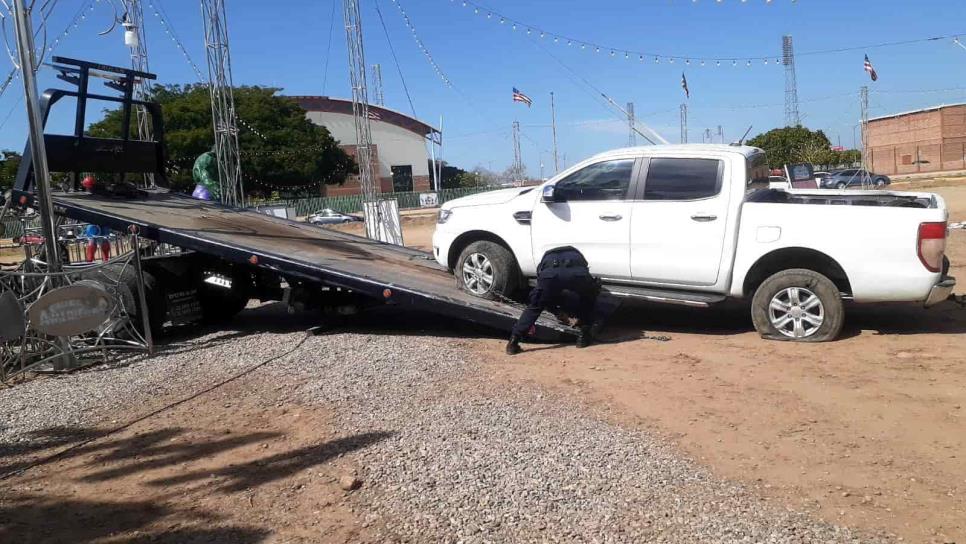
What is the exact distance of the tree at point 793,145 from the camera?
56.9m

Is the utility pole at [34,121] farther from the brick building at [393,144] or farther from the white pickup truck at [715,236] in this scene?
the brick building at [393,144]

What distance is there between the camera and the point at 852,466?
4152 mm

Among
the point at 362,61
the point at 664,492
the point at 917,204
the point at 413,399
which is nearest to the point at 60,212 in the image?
the point at 413,399

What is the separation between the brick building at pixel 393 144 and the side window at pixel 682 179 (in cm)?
7172

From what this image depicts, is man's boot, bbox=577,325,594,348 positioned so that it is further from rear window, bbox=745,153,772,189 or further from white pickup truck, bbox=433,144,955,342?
rear window, bbox=745,153,772,189

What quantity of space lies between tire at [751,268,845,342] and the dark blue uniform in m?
1.56

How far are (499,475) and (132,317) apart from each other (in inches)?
198

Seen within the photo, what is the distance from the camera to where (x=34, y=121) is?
6910 millimetres

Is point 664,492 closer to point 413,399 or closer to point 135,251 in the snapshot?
point 413,399

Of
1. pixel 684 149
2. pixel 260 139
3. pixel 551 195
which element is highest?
pixel 260 139

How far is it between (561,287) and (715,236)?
5.09ft

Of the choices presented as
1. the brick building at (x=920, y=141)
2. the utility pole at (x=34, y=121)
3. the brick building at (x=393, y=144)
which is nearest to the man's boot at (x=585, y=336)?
the utility pole at (x=34, y=121)

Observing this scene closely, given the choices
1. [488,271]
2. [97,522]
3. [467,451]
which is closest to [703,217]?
[488,271]

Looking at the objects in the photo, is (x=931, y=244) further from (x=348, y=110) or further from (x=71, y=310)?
(x=348, y=110)
